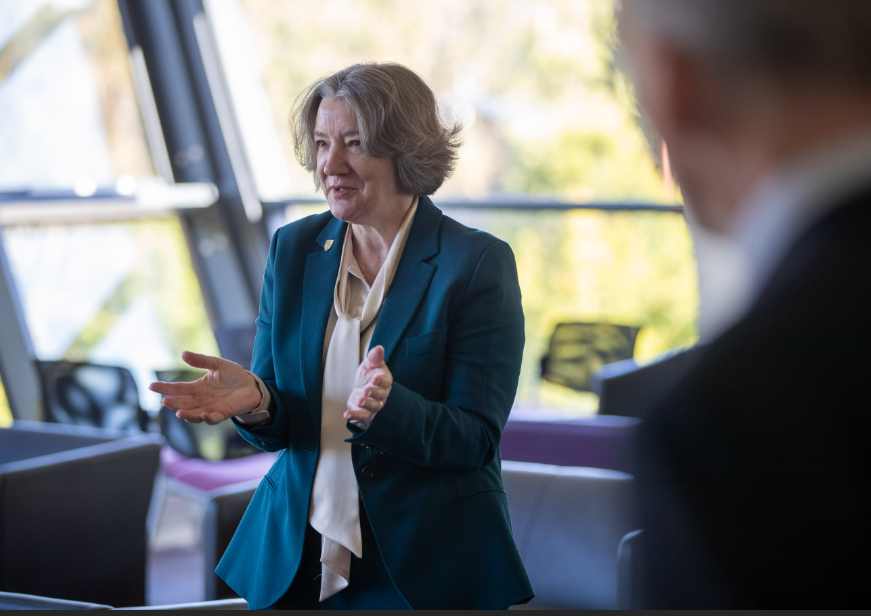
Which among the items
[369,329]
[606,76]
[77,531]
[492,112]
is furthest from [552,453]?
[492,112]

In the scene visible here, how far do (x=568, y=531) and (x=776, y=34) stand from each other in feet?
6.00

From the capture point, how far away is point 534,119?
6645mm

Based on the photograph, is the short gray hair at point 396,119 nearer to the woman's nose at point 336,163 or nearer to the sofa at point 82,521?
the woman's nose at point 336,163

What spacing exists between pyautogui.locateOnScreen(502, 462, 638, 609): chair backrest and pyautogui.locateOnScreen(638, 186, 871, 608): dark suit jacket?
1.61m

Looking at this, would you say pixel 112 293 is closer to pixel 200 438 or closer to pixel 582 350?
pixel 200 438

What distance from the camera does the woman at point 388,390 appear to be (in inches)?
53.5

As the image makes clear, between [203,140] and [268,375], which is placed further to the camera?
[203,140]

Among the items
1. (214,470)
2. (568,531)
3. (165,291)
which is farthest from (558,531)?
(165,291)

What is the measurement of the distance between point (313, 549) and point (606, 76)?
3.59 ft

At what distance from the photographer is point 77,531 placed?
8.32ft

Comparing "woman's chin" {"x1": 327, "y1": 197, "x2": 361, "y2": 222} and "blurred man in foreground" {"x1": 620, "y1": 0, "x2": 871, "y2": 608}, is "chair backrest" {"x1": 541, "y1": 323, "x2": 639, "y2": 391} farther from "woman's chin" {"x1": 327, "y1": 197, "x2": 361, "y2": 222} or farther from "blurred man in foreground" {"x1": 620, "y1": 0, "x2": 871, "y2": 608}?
"blurred man in foreground" {"x1": 620, "y1": 0, "x2": 871, "y2": 608}

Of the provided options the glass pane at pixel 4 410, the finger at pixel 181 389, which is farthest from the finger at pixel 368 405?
the glass pane at pixel 4 410

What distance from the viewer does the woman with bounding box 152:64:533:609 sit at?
136cm

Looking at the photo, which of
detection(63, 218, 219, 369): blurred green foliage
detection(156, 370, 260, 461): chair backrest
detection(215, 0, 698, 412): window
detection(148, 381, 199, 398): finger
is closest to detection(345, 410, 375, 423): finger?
detection(148, 381, 199, 398): finger
